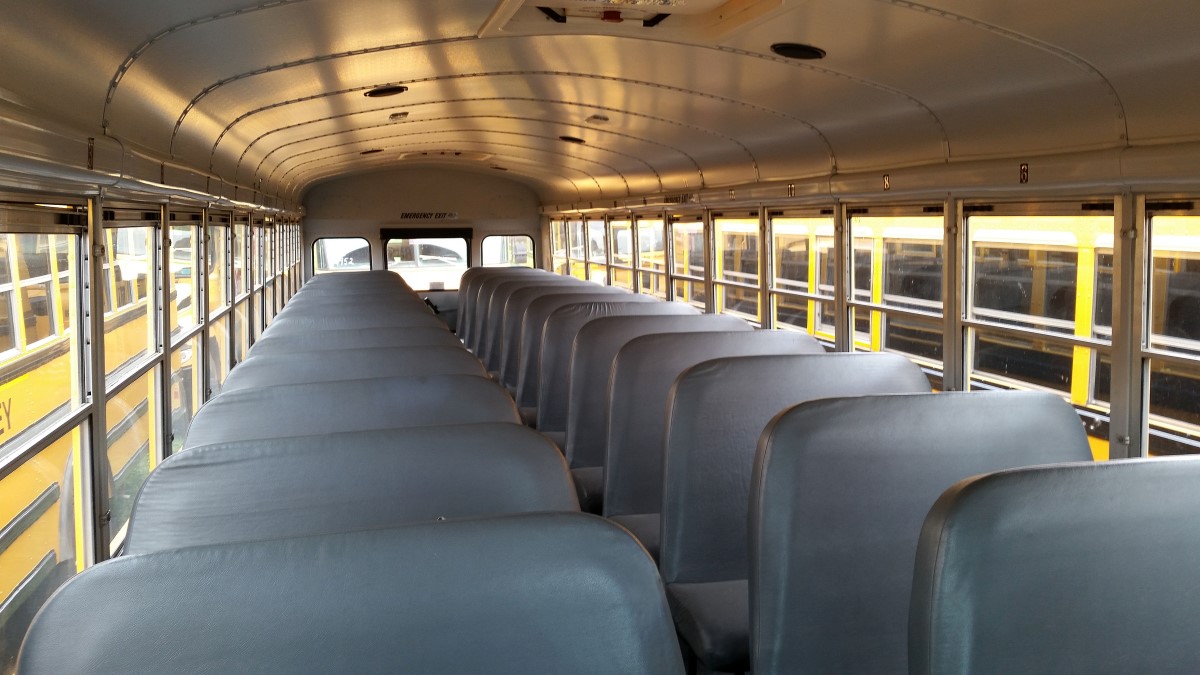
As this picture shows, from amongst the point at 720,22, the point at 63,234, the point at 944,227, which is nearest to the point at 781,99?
the point at 944,227

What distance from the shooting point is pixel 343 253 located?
1683 centimetres

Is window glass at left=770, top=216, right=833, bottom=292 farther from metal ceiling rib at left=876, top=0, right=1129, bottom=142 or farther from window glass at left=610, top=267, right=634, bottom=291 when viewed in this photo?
window glass at left=610, top=267, right=634, bottom=291

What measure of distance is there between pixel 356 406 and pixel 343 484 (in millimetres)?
814

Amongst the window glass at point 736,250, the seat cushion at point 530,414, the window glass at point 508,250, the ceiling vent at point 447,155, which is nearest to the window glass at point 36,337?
the seat cushion at point 530,414

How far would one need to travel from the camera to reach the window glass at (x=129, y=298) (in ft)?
15.1

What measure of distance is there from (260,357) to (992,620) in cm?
309

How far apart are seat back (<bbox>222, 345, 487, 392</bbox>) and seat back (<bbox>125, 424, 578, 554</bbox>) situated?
1.48 meters

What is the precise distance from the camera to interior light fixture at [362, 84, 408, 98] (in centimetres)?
637

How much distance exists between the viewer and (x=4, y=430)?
123 inches

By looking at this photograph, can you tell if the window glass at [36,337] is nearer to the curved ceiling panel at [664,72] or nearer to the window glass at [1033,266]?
the curved ceiling panel at [664,72]

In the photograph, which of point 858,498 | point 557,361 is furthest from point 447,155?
point 858,498

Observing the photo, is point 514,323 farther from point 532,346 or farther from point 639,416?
point 639,416

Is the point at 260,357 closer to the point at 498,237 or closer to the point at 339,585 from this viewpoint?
the point at 339,585

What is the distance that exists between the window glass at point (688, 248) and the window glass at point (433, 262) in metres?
7.35
